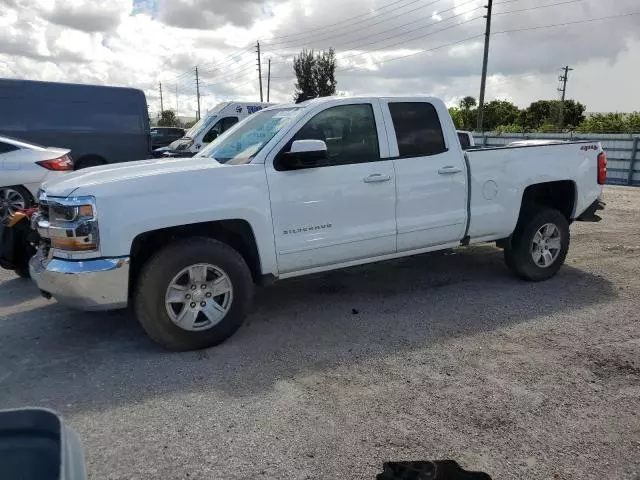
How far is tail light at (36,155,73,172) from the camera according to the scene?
323 inches

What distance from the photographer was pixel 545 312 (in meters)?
5.04

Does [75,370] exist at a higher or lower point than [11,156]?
lower

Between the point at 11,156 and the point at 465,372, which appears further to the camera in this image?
the point at 11,156

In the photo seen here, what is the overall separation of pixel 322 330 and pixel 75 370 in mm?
1905

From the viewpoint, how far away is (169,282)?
4012 millimetres

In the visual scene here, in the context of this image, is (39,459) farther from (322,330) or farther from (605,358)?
(605,358)

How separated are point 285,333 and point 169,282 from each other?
110 cm

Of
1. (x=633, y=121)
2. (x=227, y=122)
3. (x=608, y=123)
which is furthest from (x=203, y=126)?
(x=608, y=123)

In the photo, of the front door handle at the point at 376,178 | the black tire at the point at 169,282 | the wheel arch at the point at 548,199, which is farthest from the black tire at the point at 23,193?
the wheel arch at the point at 548,199

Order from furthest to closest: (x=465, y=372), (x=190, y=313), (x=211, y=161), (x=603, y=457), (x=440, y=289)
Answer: (x=440, y=289) < (x=211, y=161) < (x=190, y=313) < (x=465, y=372) < (x=603, y=457)

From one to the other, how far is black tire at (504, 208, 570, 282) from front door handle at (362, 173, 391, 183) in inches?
72.2

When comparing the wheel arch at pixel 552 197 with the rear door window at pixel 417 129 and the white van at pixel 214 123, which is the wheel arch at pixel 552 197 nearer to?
the rear door window at pixel 417 129

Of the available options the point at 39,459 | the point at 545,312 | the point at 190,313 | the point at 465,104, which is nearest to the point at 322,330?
the point at 190,313

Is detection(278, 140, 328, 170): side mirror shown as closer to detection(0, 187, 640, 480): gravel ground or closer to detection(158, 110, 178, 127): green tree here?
detection(0, 187, 640, 480): gravel ground
